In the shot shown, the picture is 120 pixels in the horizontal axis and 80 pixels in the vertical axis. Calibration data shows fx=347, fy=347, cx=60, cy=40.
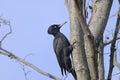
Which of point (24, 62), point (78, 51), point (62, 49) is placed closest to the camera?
point (78, 51)

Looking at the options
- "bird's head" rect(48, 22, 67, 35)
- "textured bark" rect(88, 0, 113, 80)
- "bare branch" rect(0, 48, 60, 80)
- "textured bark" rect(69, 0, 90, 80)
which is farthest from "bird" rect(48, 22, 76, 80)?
"textured bark" rect(88, 0, 113, 80)

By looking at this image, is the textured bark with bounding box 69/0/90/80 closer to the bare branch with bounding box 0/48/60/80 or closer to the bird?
the bare branch with bounding box 0/48/60/80

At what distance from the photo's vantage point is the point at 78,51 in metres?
2.76

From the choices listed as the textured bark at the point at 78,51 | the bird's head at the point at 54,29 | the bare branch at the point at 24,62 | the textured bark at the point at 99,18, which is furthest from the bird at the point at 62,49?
the textured bark at the point at 99,18

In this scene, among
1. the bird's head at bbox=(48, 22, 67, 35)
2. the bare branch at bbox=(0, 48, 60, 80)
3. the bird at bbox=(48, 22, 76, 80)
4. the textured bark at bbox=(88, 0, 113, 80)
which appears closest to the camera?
the textured bark at bbox=(88, 0, 113, 80)

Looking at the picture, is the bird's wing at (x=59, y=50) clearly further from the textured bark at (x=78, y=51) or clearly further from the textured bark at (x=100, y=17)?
the textured bark at (x=100, y=17)

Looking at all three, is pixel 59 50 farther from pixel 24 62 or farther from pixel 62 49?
pixel 24 62

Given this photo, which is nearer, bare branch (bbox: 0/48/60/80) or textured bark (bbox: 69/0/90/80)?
textured bark (bbox: 69/0/90/80)

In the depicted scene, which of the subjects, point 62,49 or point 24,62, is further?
point 62,49

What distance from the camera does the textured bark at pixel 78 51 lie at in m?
2.51

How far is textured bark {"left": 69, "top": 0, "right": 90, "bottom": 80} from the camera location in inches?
98.8

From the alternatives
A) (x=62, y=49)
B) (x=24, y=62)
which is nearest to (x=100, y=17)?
(x=24, y=62)

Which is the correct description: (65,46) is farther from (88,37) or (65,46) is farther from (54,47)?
(88,37)

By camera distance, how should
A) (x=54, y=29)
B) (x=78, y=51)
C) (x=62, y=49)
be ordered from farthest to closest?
(x=54, y=29) < (x=62, y=49) < (x=78, y=51)
